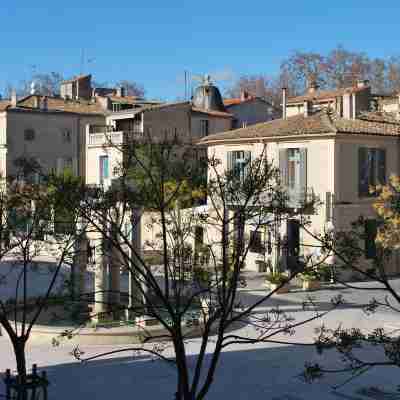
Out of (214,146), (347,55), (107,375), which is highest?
(347,55)

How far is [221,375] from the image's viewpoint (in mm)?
15914

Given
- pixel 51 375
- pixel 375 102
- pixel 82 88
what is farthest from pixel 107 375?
pixel 82 88

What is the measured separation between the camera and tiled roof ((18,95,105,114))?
4734cm

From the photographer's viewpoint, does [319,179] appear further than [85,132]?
No

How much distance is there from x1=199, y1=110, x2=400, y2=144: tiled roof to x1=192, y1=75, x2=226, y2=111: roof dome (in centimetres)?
1493

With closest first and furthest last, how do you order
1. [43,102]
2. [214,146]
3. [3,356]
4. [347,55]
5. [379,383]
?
[379,383], [3,356], [214,146], [43,102], [347,55]

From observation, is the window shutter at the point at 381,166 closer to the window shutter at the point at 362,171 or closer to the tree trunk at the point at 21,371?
the window shutter at the point at 362,171

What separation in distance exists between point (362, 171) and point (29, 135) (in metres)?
23.0

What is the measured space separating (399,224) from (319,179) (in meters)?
8.89

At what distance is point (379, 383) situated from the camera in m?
15.0

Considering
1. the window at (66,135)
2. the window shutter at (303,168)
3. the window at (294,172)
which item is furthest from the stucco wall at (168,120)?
the window shutter at (303,168)

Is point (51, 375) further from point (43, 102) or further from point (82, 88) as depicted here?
point (82, 88)

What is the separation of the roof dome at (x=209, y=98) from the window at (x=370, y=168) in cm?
1934

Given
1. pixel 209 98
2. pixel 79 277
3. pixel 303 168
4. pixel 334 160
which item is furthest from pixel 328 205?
pixel 209 98
